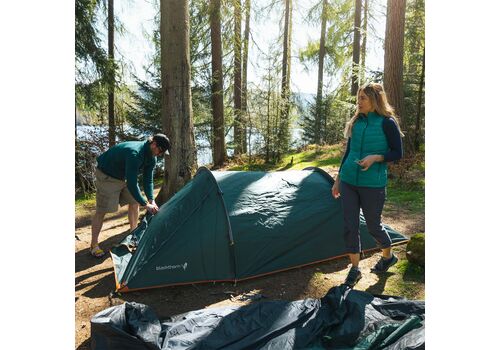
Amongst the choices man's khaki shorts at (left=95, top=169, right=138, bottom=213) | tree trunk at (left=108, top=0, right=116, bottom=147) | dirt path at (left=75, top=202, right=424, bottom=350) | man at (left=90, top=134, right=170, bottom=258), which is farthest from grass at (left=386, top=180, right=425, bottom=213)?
tree trunk at (left=108, top=0, right=116, bottom=147)

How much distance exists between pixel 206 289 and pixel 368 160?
1.99 meters

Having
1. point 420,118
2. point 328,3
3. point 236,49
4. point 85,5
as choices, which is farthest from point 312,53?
point 85,5

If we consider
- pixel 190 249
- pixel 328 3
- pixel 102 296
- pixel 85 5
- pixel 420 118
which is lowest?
pixel 102 296

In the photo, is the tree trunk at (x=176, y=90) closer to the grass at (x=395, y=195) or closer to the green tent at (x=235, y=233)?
the green tent at (x=235, y=233)

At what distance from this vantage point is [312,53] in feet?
66.9

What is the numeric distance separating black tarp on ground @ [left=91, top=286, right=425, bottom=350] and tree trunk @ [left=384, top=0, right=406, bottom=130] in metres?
6.59

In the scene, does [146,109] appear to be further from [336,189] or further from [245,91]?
[336,189]

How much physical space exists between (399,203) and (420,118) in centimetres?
501

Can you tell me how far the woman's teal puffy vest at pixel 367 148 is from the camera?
343cm

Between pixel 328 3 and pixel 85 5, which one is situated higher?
pixel 328 3

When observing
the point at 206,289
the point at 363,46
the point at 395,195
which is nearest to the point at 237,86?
the point at 363,46

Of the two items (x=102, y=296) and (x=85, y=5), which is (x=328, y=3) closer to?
(x=85, y=5)

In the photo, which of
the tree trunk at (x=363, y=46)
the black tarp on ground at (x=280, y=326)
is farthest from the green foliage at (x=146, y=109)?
the black tarp on ground at (x=280, y=326)

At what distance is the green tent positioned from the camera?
153 inches
